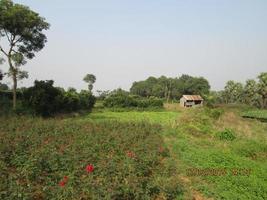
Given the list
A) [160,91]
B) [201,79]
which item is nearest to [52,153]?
[160,91]

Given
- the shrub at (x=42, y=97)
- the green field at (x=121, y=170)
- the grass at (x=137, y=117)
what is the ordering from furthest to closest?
Answer: the grass at (x=137, y=117), the shrub at (x=42, y=97), the green field at (x=121, y=170)

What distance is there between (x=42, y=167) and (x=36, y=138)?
13.7 ft

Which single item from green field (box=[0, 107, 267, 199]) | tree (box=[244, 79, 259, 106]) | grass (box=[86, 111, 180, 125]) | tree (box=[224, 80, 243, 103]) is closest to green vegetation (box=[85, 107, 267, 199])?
green field (box=[0, 107, 267, 199])

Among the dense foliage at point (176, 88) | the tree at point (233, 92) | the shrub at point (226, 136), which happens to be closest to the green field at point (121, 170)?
the shrub at point (226, 136)

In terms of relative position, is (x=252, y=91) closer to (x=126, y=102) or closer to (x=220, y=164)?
(x=126, y=102)

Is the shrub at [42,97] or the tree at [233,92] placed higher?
the tree at [233,92]

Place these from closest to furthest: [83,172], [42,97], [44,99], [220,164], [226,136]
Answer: [83,172], [220,164], [226,136], [42,97], [44,99]

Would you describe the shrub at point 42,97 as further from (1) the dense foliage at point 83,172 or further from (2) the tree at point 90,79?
(2) the tree at point 90,79

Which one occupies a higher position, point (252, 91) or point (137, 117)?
point (252, 91)

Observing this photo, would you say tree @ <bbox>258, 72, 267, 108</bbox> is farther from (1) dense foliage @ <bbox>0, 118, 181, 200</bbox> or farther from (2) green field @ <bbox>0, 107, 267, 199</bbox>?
(1) dense foliage @ <bbox>0, 118, 181, 200</bbox>

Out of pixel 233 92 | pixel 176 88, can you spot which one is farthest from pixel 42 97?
pixel 176 88

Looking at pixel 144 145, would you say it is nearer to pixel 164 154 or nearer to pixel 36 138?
pixel 164 154

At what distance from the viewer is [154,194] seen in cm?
726

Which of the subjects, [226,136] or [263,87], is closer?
[226,136]
